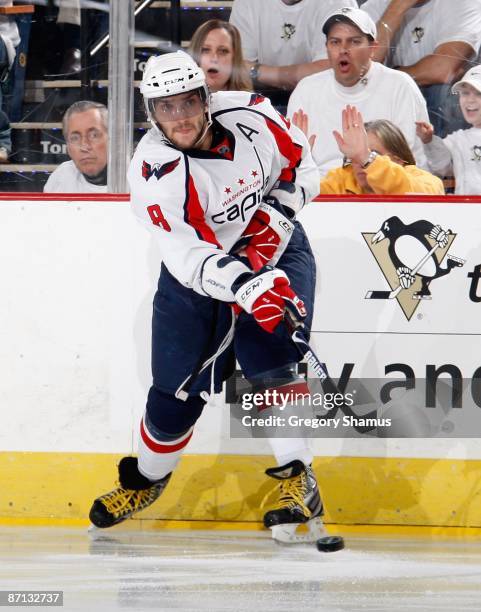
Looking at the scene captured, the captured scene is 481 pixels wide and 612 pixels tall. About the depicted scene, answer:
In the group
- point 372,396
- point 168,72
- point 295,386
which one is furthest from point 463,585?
point 168,72

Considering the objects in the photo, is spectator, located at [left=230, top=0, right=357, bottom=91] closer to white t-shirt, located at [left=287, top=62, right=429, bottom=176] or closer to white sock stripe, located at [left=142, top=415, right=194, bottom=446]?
white t-shirt, located at [left=287, top=62, right=429, bottom=176]

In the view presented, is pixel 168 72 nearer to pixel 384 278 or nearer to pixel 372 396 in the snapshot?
pixel 384 278

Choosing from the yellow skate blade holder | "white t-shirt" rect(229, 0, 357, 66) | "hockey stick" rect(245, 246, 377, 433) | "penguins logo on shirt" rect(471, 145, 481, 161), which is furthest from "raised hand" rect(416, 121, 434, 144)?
the yellow skate blade holder

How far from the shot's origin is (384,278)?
310 cm

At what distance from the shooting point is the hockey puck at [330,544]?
2652 millimetres

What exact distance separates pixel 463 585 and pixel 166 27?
1.84 meters

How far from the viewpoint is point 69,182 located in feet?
10.4

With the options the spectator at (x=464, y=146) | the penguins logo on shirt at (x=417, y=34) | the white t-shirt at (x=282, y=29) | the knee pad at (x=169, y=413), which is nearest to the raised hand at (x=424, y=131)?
the spectator at (x=464, y=146)

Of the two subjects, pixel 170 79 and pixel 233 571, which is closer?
pixel 233 571

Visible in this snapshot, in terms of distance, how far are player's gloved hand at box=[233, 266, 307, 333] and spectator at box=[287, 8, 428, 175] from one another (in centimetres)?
80

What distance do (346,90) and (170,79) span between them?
754mm

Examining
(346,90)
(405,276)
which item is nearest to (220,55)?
(346,90)

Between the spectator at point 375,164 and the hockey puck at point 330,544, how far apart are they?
41.3 inches

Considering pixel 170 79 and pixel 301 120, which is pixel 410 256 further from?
pixel 170 79
